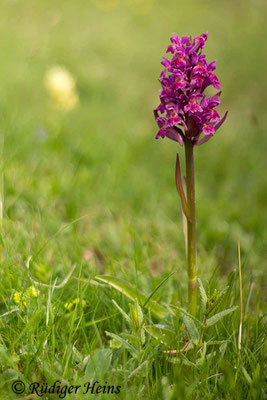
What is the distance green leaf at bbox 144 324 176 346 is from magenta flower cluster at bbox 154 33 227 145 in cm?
68

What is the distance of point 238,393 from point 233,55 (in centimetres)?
687

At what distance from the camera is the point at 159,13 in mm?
9242

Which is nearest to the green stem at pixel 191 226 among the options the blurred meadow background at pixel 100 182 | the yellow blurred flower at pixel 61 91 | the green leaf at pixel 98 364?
the blurred meadow background at pixel 100 182

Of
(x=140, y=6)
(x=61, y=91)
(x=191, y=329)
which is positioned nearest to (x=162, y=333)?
(x=191, y=329)

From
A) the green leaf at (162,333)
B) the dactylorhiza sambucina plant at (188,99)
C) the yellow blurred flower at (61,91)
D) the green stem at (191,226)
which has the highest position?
the yellow blurred flower at (61,91)

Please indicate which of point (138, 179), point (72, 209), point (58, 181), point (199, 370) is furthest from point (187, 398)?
point (138, 179)

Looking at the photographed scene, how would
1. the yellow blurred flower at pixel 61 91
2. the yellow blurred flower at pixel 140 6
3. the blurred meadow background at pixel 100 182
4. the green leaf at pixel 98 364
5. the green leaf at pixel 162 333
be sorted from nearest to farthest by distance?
the green leaf at pixel 98 364 < the green leaf at pixel 162 333 < the blurred meadow background at pixel 100 182 < the yellow blurred flower at pixel 61 91 < the yellow blurred flower at pixel 140 6

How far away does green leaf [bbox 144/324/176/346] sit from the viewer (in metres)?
1.60

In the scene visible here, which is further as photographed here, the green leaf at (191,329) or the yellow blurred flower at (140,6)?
the yellow blurred flower at (140,6)

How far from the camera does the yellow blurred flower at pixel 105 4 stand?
29.8 ft

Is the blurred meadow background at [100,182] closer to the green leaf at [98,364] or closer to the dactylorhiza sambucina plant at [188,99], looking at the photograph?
the green leaf at [98,364]

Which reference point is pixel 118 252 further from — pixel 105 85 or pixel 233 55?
pixel 233 55

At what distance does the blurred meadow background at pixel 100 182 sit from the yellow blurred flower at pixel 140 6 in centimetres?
112

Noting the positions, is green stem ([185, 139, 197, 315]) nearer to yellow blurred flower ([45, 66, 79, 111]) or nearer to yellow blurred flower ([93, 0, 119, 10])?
yellow blurred flower ([45, 66, 79, 111])
